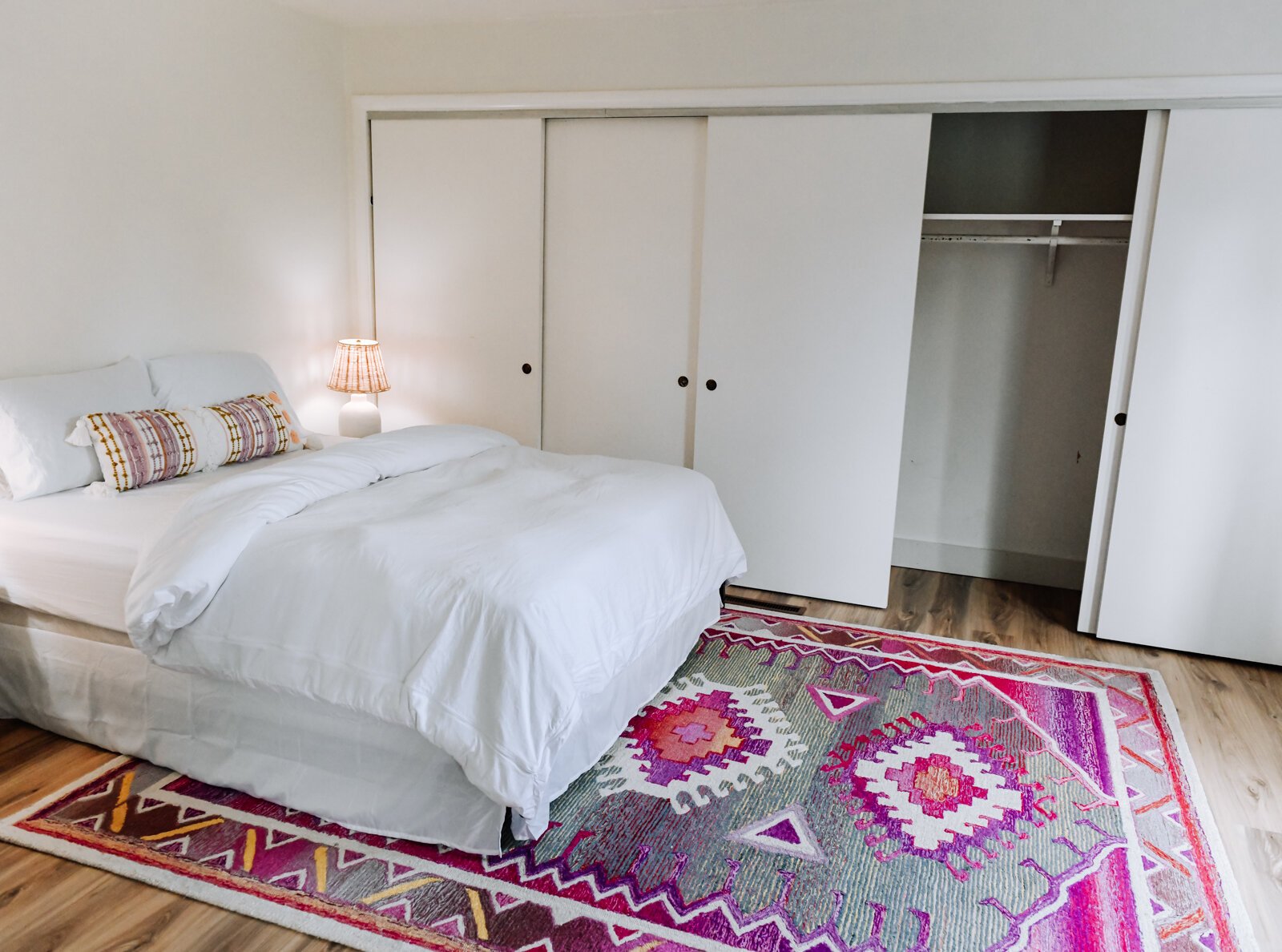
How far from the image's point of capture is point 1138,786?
8.46ft

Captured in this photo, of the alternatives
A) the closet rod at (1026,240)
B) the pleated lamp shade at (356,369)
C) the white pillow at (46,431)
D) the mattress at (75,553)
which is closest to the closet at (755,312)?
the closet rod at (1026,240)

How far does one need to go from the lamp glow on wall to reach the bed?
134 cm

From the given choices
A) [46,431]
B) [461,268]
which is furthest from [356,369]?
[46,431]

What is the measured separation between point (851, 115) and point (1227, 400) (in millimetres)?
1722

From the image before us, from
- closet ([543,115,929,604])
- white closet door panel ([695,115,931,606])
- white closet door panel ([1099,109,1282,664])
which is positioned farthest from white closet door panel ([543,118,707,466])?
white closet door panel ([1099,109,1282,664])

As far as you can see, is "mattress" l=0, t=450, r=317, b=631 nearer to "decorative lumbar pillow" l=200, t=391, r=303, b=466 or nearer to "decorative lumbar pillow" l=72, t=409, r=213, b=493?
"decorative lumbar pillow" l=72, t=409, r=213, b=493

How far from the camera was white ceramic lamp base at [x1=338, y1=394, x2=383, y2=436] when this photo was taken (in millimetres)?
4199

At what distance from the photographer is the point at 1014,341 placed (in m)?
4.28

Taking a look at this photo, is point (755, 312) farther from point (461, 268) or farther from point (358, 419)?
point (358, 419)

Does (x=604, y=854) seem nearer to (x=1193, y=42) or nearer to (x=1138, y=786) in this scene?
(x=1138, y=786)

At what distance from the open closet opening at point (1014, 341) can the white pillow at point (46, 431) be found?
3348 mm

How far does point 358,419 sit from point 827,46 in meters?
2.50

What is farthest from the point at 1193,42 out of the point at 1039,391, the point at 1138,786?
the point at 1138,786

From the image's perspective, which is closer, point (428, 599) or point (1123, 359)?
point (428, 599)
